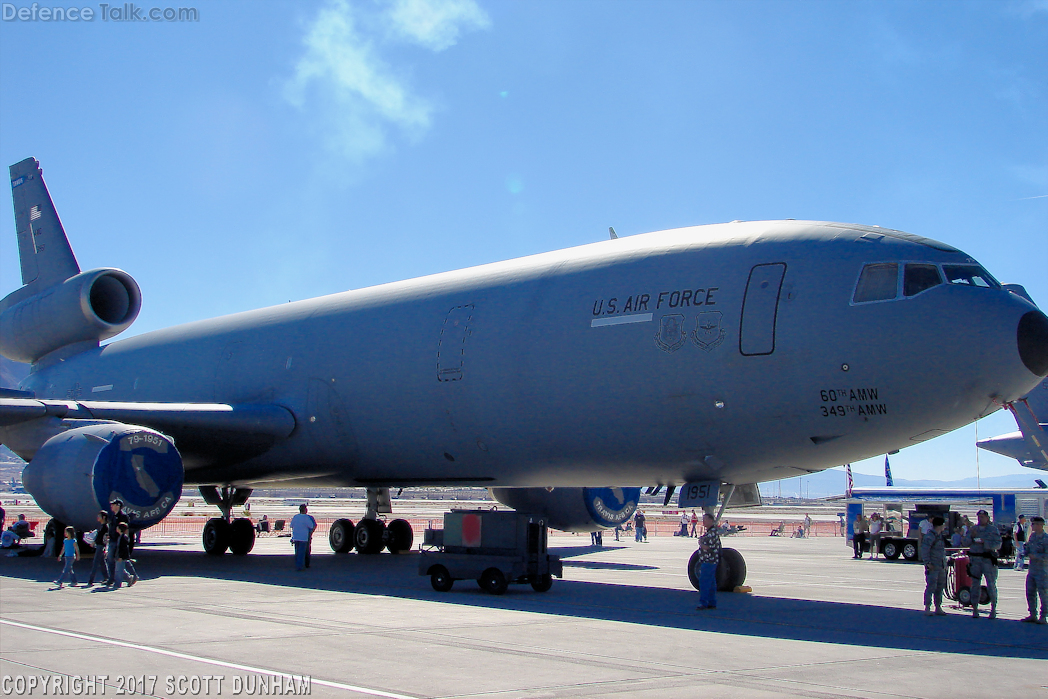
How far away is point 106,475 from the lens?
636 inches

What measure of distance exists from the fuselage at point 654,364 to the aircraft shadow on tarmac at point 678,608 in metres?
1.84

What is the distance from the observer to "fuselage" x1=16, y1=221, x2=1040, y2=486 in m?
12.0

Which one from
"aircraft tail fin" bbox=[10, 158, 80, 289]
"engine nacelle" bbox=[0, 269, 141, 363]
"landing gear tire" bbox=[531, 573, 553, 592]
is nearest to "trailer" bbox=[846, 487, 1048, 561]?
"landing gear tire" bbox=[531, 573, 553, 592]

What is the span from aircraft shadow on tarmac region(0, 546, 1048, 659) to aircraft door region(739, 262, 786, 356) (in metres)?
3.41

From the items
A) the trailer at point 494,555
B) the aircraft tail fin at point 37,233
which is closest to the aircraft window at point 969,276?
the trailer at point 494,555

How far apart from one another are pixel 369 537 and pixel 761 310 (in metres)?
14.3

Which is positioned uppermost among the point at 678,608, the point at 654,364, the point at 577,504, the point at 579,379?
the point at 654,364

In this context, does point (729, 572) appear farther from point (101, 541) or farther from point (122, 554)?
point (101, 541)

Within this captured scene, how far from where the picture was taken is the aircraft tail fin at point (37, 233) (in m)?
27.4

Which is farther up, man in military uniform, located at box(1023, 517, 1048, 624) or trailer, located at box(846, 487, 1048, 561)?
trailer, located at box(846, 487, 1048, 561)

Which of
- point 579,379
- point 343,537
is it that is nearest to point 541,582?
point 579,379

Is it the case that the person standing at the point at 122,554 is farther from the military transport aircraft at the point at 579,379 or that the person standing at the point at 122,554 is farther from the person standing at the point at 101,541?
the military transport aircraft at the point at 579,379

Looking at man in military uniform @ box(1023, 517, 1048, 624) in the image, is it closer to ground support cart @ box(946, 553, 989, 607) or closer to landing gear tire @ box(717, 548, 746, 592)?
ground support cart @ box(946, 553, 989, 607)

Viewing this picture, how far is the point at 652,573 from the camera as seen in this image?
19281mm
